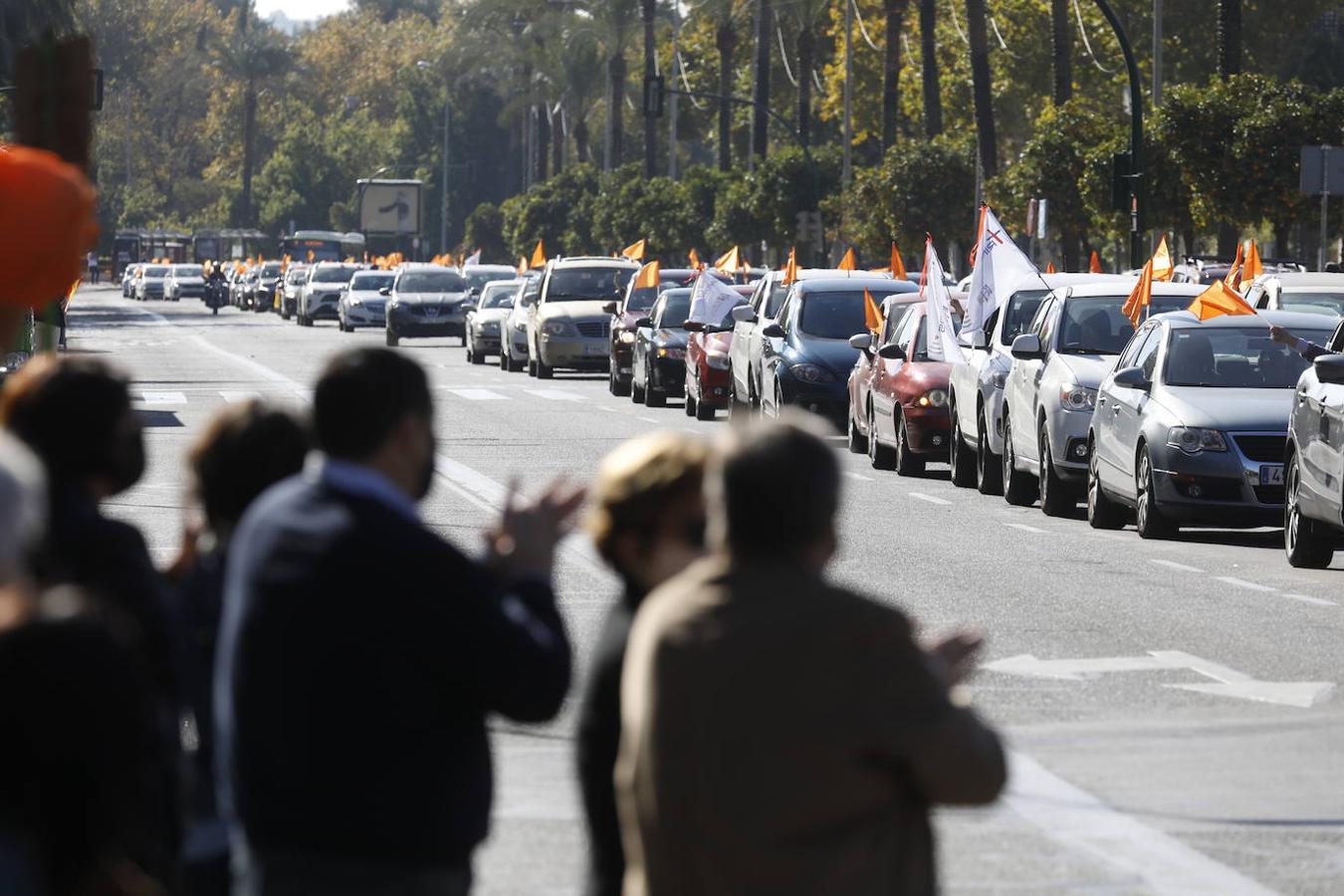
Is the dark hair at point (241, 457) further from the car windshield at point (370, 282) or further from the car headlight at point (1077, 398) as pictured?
the car windshield at point (370, 282)

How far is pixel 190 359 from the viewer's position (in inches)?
2034

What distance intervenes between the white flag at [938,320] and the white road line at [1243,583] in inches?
311

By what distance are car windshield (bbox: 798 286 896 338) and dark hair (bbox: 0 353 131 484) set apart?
24.9m

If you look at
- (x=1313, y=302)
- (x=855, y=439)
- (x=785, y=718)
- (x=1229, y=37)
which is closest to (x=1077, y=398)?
(x=1313, y=302)

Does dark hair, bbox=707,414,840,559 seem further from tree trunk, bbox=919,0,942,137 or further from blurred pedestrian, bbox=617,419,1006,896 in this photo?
tree trunk, bbox=919,0,942,137

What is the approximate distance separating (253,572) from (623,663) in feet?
2.03

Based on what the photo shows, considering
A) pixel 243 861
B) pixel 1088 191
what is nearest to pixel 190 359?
pixel 1088 191

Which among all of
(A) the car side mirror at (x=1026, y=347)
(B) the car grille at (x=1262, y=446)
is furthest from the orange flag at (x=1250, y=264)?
(B) the car grille at (x=1262, y=446)

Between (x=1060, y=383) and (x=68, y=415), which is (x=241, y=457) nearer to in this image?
(x=68, y=415)

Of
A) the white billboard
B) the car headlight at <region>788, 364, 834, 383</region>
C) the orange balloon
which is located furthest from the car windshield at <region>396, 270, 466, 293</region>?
the orange balloon

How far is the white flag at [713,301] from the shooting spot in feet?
113

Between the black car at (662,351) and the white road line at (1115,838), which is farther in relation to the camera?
the black car at (662,351)

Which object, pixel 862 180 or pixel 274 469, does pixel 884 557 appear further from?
pixel 862 180

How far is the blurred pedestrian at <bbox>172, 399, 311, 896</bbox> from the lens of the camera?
Result: 5480mm
